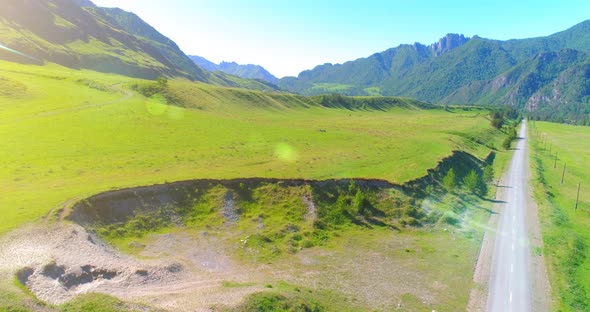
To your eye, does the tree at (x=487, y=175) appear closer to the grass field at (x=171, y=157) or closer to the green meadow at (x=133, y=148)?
Answer: the grass field at (x=171, y=157)

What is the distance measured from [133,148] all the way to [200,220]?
112ft

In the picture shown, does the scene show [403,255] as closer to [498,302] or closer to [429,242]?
[429,242]

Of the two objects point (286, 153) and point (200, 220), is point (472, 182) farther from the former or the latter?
point (200, 220)

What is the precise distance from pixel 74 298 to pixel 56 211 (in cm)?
1796

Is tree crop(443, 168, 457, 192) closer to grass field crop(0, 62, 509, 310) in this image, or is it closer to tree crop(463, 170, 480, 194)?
grass field crop(0, 62, 509, 310)

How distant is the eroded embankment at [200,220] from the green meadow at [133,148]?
3.47 m

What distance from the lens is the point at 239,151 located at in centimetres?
8475

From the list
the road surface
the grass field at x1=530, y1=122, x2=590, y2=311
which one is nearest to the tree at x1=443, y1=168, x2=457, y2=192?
the road surface

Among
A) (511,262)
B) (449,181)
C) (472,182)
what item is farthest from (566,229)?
(511,262)

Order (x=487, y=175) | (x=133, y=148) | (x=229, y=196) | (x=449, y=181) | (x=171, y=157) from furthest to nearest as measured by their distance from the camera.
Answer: (x=487, y=175)
(x=133, y=148)
(x=449, y=181)
(x=171, y=157)
(x=229, y=196)

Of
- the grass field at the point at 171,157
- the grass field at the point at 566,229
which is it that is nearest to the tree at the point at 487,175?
the grass field at the point at 566,229

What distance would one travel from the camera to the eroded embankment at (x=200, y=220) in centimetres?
3312

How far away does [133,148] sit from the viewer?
255ft

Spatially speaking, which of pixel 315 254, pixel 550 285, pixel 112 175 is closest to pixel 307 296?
pixel 315 254
